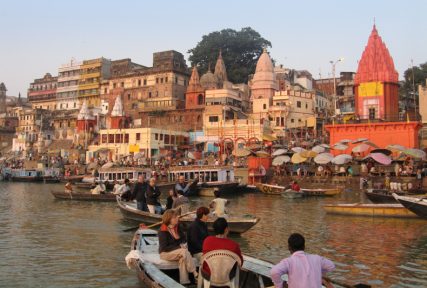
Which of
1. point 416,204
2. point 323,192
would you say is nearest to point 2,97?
point 323,192

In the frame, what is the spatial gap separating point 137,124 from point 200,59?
17129 millimetres

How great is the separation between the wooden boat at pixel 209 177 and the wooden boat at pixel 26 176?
75.7 feet

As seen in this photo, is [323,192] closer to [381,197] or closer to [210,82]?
[381,197]

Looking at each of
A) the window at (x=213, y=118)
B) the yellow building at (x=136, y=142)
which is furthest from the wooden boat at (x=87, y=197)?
the window at (x=213, y=118)

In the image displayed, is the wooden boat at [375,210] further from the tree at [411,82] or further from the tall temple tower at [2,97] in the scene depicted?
the tall temple tower at [2,97]

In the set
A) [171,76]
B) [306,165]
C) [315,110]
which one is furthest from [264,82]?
[306,165]

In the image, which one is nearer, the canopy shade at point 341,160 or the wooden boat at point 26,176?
the canopy shade at point 341,160

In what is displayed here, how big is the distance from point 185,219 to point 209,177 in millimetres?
20336

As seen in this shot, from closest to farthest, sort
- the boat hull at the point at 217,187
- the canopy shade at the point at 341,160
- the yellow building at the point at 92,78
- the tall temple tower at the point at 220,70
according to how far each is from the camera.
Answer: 1. the boat hull at the point at 217,187
2. the canopy shade at the point at 341,160
3. the tall temple tower at the point at 220,70
4. the yellow building at the point at 92,78

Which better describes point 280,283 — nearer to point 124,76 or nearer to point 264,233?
point 264,233

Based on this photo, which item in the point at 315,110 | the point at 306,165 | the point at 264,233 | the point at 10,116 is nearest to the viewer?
the point at 264,233

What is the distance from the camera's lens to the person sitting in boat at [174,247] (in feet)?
25.8

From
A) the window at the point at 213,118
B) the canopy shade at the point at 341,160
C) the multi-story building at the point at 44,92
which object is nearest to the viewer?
the canopy shade at the point at 341,160

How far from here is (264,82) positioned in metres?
59.4
